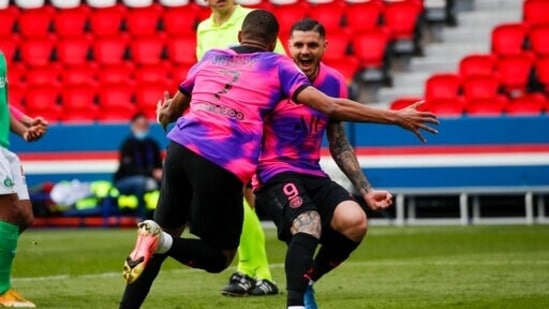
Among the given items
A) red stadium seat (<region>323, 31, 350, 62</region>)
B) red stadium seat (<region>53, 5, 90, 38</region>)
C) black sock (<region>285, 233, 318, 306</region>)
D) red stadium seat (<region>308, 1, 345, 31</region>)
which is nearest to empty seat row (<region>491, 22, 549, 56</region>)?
red stadium seat (<region>323, 31, 350, 62</region>)

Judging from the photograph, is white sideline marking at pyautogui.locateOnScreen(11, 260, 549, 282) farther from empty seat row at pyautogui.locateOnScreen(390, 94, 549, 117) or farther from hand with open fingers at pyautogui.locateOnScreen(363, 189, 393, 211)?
empty seat row at pyautogui.locateOnScreen(390, 94, 549, 117)

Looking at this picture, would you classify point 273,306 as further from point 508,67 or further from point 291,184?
point 508,67

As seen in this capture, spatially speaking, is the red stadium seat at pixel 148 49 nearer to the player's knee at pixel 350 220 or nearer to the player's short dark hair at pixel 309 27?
the player's short dark hair at pixel 309 27

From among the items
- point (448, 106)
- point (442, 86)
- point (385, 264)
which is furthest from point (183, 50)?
point (385, 264)

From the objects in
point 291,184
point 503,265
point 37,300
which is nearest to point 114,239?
point 503,265

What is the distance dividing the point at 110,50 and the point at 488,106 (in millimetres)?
7261

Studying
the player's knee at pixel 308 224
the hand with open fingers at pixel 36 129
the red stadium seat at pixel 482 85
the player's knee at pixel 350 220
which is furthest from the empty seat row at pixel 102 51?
the player's knee at pixel 308 224

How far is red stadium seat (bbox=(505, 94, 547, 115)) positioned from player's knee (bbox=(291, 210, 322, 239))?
490 inches

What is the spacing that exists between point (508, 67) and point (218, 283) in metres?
10.4

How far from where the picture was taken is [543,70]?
72.0ft

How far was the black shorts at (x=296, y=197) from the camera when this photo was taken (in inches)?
364

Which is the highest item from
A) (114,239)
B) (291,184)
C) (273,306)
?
(291,184)

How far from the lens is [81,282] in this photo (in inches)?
508

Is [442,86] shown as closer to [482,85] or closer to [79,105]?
[482,85]
